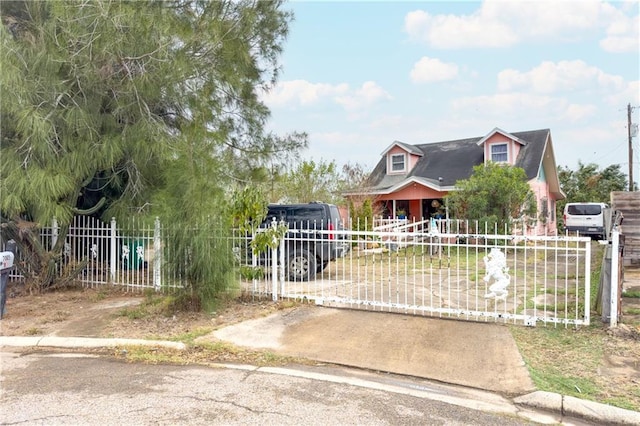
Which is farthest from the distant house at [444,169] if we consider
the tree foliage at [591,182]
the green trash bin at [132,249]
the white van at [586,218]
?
the green trash bin at [132,249]

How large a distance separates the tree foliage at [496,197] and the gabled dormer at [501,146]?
5101 millimetres

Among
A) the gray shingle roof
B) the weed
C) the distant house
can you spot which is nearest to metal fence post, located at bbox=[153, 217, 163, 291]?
the weed

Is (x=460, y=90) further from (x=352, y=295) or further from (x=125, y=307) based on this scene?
(x=125, y=307)

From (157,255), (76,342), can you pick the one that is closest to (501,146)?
(157,255)

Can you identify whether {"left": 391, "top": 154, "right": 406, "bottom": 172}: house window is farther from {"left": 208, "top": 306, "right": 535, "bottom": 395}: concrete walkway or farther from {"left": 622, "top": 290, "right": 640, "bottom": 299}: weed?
{"left": 208, "top": 306, "right": 535, "bottom": 395}: concrete walkway

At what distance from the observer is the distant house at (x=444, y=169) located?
20.8 meters

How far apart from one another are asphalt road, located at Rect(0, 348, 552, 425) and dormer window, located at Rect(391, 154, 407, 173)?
67.9 ft

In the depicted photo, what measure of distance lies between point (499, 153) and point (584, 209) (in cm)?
611

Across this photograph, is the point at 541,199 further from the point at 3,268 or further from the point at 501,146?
the point at 3,268

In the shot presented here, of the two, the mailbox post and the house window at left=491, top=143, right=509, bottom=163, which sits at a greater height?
the house window at left=491, top=143, right=509, bottom=163

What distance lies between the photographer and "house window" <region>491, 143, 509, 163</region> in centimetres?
2131

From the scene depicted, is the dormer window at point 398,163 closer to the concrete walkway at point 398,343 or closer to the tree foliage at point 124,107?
the tree foliage at point 124,107

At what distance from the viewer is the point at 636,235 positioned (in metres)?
11.5

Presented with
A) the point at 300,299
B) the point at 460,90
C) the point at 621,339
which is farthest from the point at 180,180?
the point at 460,90
